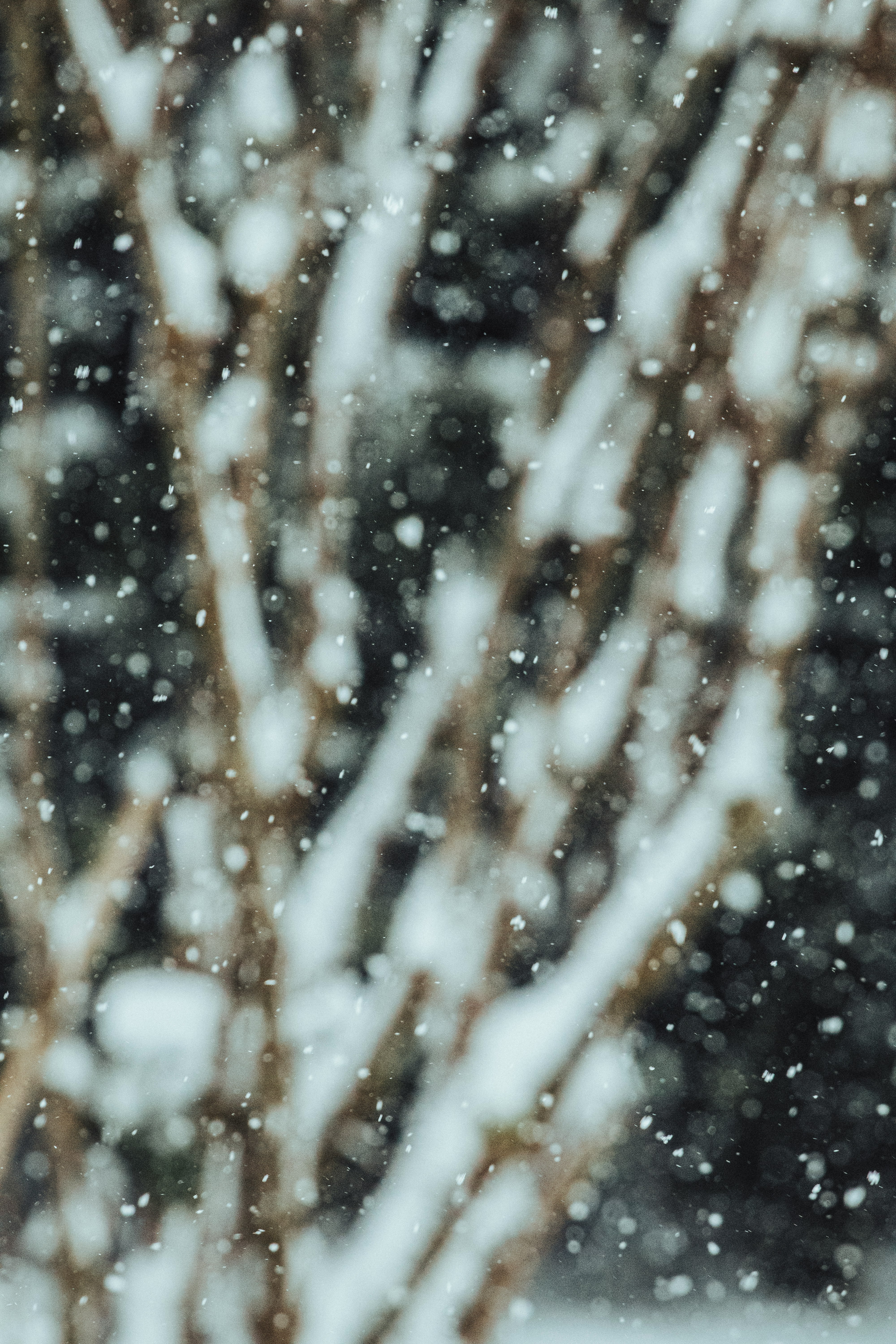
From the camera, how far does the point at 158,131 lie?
53 centimetres

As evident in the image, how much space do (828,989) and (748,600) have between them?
218 millimetres

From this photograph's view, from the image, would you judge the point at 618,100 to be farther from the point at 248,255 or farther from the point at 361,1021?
the point at 361,1021

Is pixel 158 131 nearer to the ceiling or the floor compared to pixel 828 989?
nearer to the ceiling

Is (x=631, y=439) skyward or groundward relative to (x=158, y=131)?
groundward

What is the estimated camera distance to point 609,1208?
524mm

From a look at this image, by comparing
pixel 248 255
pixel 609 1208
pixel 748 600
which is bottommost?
pixel 609 1208

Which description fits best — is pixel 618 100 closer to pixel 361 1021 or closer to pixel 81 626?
pixel 81 626

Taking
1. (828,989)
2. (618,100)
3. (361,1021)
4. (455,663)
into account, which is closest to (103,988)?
(361,1021)

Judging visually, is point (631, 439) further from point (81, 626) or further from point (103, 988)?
point (103, 988)

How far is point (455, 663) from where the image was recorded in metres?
0.53

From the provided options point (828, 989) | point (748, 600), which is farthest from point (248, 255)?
point (828, 989)

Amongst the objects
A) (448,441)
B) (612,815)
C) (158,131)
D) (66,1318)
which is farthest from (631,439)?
(66,1318)

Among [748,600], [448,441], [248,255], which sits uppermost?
[248,255]

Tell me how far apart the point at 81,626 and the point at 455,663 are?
0.69 feet
